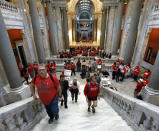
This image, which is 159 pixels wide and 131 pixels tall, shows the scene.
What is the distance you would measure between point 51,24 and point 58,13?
156 inches

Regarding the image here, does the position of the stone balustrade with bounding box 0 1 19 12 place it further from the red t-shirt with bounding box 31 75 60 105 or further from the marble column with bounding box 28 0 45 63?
the red t-shirt with bounding box 31 75 60 105

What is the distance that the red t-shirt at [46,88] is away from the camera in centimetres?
223

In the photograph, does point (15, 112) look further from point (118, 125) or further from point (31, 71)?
point (31, 71)

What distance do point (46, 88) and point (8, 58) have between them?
11.3 ft

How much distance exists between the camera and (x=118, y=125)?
244cm

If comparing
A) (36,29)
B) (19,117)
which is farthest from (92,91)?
(36,29)

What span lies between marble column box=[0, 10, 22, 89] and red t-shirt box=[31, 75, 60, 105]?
124 inches

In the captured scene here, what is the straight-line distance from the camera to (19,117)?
2.23m

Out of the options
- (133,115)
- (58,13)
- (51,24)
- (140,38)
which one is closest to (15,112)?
(133,115)

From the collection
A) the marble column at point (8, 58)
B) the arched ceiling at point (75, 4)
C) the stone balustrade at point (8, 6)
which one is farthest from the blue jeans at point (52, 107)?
the arched ceiling at point (75, 4)

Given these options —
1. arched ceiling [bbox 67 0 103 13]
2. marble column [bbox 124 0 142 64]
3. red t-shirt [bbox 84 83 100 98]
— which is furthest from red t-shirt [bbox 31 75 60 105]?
arched ceiling [bbox 67 0 103 13]

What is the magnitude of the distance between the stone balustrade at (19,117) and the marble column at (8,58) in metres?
2.87

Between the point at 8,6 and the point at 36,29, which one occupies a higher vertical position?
the point at 8,6

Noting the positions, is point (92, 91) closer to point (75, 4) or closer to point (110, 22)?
point (110, 22)
